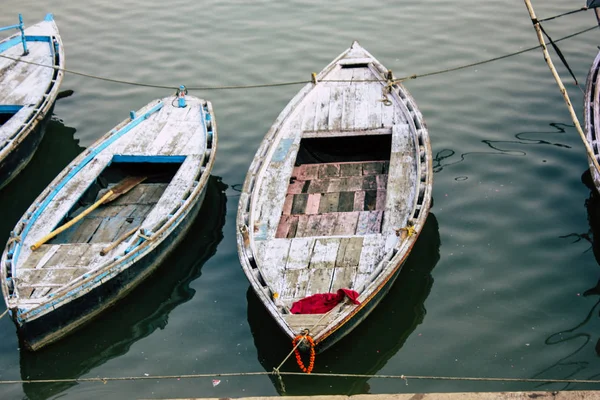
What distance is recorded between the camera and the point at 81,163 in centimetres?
1209

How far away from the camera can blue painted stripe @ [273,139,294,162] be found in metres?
11.7

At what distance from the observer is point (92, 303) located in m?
9.98

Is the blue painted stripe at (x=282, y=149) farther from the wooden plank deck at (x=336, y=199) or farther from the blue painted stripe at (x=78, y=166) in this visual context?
the blue painted stripe at (x=78, y=166)

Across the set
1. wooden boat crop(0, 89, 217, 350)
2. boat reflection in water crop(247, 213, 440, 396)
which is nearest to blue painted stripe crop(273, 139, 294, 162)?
wooden boat crop(0, 89, 217, 350)

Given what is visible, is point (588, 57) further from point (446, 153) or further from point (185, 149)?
point (185, 149)

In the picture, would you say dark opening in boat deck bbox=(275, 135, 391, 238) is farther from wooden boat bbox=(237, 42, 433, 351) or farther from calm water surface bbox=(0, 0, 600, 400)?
calm water surface bbox=(0, 0, 600, 400)

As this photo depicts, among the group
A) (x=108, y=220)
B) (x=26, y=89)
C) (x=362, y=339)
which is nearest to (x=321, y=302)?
(x=362, y=339)

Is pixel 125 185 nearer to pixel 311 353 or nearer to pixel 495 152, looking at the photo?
pixel 311 353

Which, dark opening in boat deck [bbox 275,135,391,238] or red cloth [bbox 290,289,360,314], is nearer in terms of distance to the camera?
red cloth [bbox 290,289,360,314]

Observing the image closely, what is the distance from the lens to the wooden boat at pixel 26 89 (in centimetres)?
1316

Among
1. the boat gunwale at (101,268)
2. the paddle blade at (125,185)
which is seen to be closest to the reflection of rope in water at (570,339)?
the boat gunwale at (101,268)

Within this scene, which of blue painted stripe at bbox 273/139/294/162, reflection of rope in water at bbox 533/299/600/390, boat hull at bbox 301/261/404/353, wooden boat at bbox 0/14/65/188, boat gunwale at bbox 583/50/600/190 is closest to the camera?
boat hull at bbox 301/261/404/353

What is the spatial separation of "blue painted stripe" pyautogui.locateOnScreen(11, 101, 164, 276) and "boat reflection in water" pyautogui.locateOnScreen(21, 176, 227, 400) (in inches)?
49.2

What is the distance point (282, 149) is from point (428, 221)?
8.53 ft
